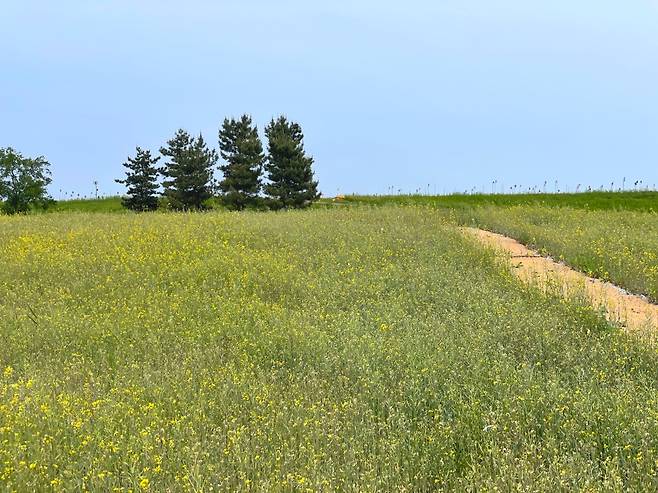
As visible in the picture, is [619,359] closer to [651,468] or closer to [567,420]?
[567,420]

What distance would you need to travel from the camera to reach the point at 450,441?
384cm

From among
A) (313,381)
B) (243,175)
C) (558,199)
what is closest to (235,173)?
(243,175)

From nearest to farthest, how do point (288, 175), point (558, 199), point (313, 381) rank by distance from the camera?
point (313, 381), point (558, 199), point (288, 175)

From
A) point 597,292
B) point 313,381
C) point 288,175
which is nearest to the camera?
point 313,381

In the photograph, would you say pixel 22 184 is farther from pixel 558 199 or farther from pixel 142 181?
pixel 558 199

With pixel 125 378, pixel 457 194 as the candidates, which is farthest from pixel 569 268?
pixel 457 194

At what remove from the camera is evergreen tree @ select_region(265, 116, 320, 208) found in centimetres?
4362

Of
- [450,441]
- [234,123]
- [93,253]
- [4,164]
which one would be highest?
[234,123]

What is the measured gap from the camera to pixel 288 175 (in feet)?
144

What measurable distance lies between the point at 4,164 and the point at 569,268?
49700 millimetres

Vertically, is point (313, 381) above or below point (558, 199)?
below

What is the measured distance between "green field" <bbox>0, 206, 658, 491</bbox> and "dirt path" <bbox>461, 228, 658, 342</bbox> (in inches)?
18.5

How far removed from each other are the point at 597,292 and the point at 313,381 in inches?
219

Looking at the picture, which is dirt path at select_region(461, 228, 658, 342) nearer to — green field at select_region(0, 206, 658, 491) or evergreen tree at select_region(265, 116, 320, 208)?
green field at select_region(0, 206, 658, 491)
